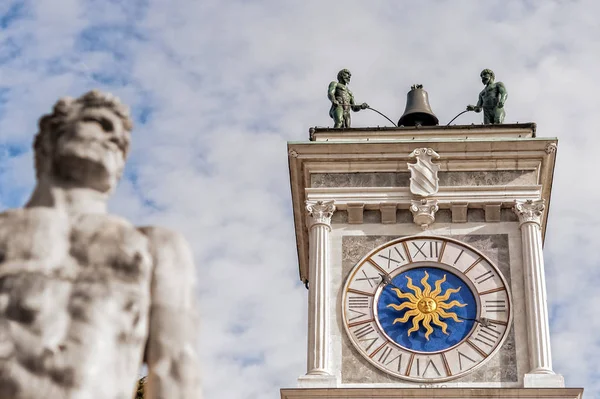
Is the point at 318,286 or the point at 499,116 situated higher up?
the point at 499,116

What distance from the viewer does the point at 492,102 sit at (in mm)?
24594

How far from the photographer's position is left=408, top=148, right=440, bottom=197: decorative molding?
2170 cm

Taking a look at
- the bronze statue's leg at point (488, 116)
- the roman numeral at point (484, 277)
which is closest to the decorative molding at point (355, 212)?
the roman numeral at point (484, 277)

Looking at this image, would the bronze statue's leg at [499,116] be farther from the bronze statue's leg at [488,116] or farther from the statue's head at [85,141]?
the statue's head at [85,141]

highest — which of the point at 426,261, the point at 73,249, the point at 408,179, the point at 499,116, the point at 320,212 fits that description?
the point at 499,116

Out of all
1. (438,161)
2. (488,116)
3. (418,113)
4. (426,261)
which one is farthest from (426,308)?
(488,116)

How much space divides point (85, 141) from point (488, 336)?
1653 cm

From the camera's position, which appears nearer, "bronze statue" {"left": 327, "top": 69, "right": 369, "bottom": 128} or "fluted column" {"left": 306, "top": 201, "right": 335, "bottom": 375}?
"fluted column" {"left": 306, "top": 201, "right": 335, "bottom": 375}

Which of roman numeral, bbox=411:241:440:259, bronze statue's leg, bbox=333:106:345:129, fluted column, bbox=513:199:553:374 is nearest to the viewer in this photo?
fluted column, bbox=513:199:553:374

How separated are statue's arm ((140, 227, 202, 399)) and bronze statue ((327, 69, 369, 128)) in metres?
19.4

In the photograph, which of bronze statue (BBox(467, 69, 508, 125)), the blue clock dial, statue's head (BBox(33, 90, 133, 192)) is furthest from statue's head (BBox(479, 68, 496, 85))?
statue's head (BBox(33, 90, 133, 192))

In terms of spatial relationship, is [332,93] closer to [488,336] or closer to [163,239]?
[488,336]

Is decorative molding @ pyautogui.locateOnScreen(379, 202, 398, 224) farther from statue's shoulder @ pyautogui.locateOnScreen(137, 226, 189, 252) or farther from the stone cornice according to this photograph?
statue's shoulder @ pyautogui.locateOnScreen(137, 226, 189, 252)

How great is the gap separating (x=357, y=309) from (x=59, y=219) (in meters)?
16.6
